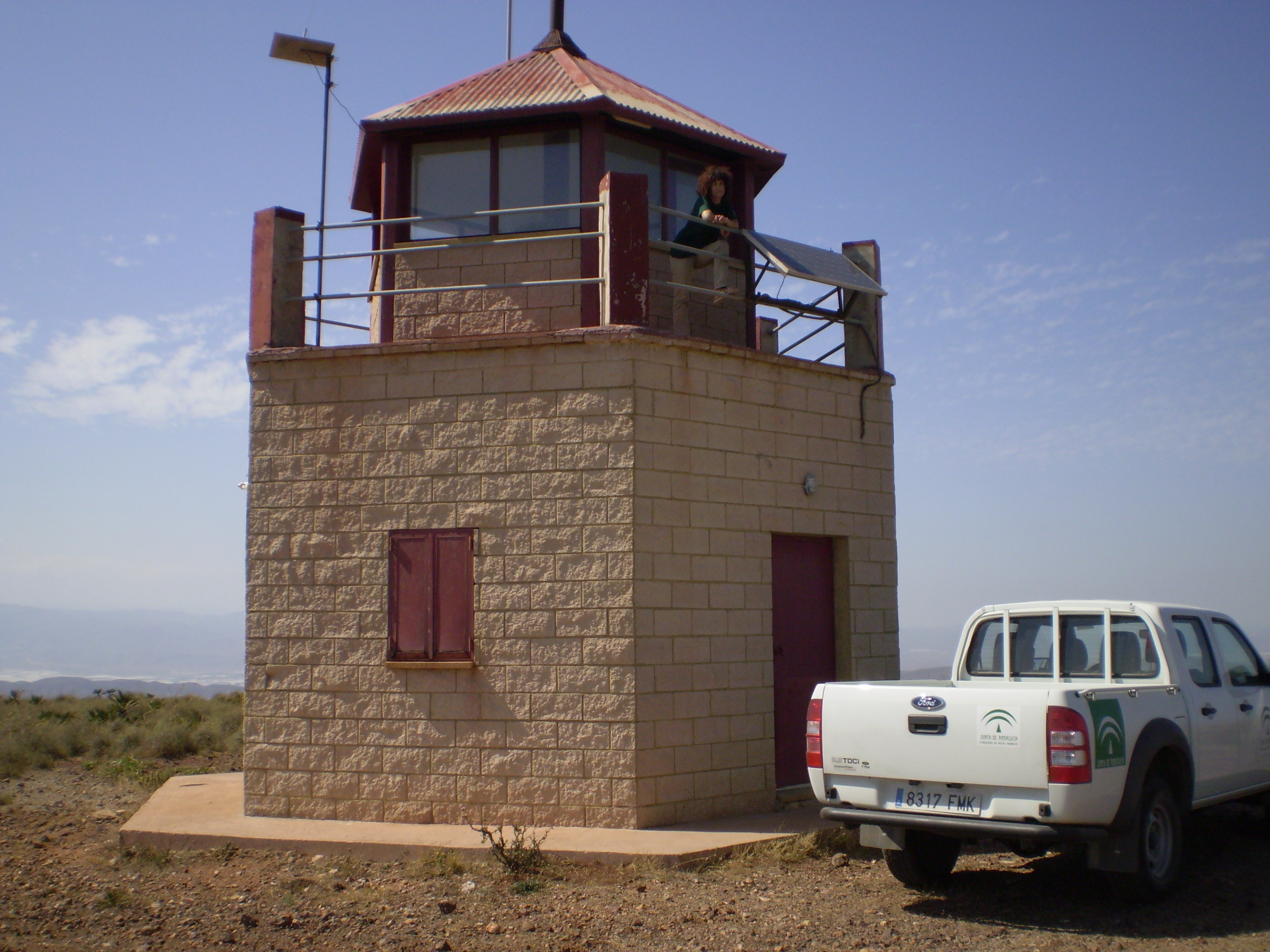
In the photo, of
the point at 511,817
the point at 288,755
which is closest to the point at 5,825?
the point at 288,755

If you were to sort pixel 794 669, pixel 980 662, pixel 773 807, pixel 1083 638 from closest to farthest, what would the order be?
pixel 1083 638 → pixel 980 662 → pixel 773 807 → pixel 794 669

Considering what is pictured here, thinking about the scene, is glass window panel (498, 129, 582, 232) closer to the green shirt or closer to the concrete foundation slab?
the green shirt

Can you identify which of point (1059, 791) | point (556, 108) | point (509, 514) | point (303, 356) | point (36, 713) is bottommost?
point (36, 713)

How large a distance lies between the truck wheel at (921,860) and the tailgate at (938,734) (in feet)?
2.08

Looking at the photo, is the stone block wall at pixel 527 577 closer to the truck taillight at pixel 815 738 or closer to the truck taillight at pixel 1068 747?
the truck taillight at pixel 815 738

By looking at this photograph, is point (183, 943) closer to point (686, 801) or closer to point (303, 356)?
point (686, 801)

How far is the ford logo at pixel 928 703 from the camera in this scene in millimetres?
5992

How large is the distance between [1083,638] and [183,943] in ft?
19.1

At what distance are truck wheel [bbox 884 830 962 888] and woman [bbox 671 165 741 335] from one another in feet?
15.6

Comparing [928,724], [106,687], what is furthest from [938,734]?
[106,687]

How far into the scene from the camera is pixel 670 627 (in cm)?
836

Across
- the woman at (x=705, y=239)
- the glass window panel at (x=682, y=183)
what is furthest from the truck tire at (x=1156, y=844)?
the glass window panel at (x=682, y=183)

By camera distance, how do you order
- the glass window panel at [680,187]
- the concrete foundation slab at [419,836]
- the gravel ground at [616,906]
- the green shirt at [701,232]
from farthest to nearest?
the glass window panel at [680,187], the green shirt at [701,232], the concrete foundation slab at [419,836], the gravel ground at [616,906]

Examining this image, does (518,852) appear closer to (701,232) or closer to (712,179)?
(701,232)
